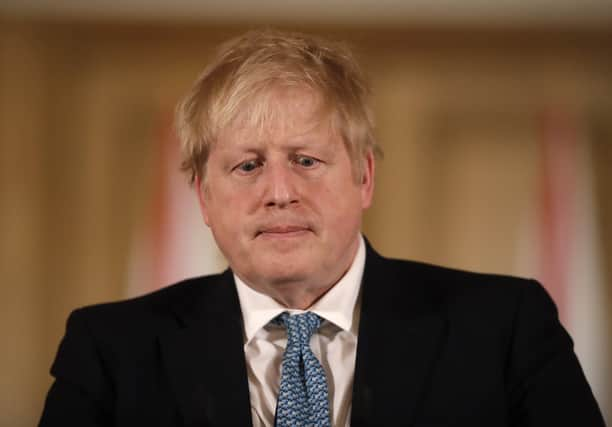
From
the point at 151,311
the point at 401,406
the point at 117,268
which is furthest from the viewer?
the point at 117,268

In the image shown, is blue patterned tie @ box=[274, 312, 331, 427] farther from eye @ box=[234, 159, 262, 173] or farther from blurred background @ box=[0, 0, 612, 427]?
blurred background @ box=[0, 0, 612, 427]

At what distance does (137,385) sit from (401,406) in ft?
1.34

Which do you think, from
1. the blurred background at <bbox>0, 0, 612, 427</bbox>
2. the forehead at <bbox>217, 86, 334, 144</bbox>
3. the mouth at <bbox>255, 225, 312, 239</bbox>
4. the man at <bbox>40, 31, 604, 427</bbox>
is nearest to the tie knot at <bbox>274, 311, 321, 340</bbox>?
the man at <bbox>40, 31, 604, 427</bbox>

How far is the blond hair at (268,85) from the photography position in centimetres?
123

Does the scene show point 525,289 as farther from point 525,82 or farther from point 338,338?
point 525,82

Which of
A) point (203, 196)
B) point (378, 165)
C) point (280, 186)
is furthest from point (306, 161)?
point (378, 165)

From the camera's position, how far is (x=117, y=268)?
12.2ft

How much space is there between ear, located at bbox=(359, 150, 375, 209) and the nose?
0.15 metres


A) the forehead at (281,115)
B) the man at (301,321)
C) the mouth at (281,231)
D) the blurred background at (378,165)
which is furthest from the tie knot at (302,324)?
the blurred background at (378,165)

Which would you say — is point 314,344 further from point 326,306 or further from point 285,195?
point 285,195

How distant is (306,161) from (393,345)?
315 millimetres

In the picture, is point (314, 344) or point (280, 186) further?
point (314, 344)

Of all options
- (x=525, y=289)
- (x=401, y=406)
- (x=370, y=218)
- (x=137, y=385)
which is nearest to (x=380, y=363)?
(x=401, y=406)

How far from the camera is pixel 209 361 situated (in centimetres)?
127
